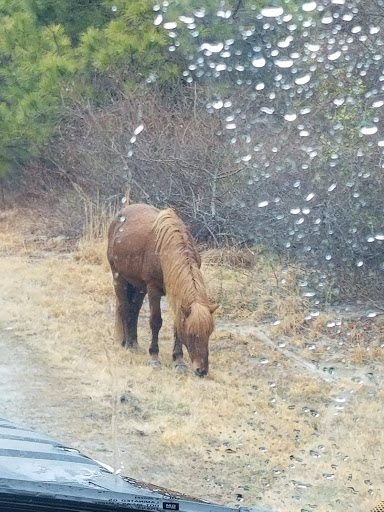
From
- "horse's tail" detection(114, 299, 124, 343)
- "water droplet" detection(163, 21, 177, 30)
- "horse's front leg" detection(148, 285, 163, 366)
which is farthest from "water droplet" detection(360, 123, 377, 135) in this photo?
"horse's tail" detection(114, 299, 124, 343)

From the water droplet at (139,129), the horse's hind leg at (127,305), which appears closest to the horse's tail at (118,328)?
the horse's hind leg at (127,305)

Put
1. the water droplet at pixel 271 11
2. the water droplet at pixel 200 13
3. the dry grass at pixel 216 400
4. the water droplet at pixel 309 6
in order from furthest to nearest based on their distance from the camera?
the water droplet at pixel 200 13 → the water droplet at pixel 271 11 → the water droplet at pixel 309 6 → the dry grass at pixel 216 400

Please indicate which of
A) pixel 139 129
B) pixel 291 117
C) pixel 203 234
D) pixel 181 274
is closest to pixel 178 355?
pixel 181 274

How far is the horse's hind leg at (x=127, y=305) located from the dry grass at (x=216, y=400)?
2.7 inches

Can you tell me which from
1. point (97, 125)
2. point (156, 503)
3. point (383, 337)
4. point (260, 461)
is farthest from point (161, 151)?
point (156, 503)

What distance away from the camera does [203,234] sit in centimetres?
436

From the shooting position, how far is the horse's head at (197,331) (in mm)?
3781

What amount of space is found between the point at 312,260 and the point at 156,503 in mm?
2697

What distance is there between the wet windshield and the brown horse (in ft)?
0.04

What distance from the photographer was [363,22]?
386cm

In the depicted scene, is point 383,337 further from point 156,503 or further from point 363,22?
point 156,503

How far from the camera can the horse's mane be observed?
151 inches

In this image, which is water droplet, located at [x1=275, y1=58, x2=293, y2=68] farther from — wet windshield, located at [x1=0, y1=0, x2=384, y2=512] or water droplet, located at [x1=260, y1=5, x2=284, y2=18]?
water droplet, located at [x1=260, y1=5, x2=284, y2=18]

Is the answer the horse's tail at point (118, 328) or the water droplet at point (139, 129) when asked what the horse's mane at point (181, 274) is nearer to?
the horse's tail at point (118, 328)
